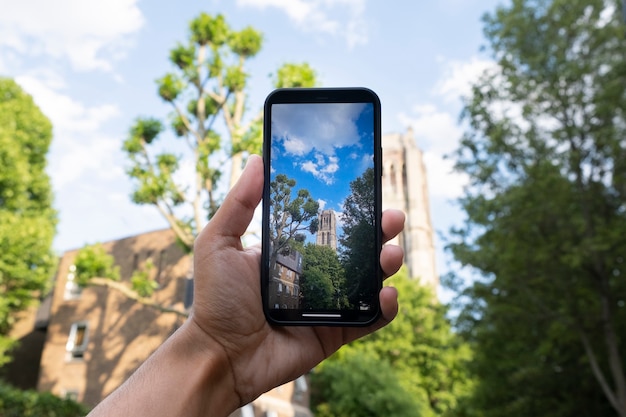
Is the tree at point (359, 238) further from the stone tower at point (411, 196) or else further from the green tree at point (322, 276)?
the stone tower at point (411, 196)

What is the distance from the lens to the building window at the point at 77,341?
A: 26266 millimetres

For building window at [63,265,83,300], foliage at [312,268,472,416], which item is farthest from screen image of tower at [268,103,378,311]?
building window at [63,265,83,300]

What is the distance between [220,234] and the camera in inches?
77.0

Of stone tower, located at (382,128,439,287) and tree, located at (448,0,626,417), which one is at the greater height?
stone tower, located at (382,128,439,287)

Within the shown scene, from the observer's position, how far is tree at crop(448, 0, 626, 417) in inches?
489

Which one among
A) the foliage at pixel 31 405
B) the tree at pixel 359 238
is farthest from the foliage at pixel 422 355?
the tree at pixel 359 238

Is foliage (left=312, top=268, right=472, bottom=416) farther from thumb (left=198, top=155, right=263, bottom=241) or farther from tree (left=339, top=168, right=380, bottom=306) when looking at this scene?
thumb (left=198, top=155, right=263, bottom=241)

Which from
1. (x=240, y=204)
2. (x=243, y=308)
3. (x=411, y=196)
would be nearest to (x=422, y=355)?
(x=243, y=308)

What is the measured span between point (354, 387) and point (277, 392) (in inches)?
126

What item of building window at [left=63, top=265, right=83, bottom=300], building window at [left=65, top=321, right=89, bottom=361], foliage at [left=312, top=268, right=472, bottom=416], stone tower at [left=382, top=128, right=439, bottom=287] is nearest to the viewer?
building window at [left=65, top=321, right=89, bottom=361]

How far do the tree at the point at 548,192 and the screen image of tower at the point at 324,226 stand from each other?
35.2 ft

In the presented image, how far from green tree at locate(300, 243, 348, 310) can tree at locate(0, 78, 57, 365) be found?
876 inches

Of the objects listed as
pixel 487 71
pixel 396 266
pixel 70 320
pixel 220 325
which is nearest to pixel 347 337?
pixel 396 266

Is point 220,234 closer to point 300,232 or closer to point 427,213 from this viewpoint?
point 300,232
